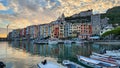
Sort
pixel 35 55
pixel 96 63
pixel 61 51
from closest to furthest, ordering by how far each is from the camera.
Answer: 1. pixel 96 63
2. pixel 35 55
3. pixel 61 51

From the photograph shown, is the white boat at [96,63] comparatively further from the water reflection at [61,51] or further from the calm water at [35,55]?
the water reflection at [61,51]

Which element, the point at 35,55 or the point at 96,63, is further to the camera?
the point at 35,55

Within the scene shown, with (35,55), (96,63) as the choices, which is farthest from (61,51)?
(96,63)

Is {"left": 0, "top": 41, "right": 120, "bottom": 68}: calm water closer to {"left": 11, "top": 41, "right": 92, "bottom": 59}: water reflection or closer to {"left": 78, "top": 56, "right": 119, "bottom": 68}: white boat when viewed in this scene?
{"left": 11, "top": 41, "right": 92, "bottom": 59}: water reflection

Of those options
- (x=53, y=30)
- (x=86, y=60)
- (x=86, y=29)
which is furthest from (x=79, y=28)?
(x=86, y=60)

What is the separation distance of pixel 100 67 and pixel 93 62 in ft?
14.3

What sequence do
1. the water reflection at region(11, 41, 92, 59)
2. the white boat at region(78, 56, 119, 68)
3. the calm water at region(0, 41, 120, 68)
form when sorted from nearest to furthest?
the white boat at region(78, 56, 119, 68), the calm water at region(0, 41, 120, 68), the water reflection at region(11, 41, 92, 59)

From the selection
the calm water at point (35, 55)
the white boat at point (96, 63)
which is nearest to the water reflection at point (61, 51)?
the calm water at point (35, 55)

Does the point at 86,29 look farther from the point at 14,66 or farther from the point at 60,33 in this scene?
the point at 14,66

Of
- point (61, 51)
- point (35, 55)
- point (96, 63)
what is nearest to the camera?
point (96, 63)

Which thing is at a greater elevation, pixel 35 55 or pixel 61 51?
pixel 61 51

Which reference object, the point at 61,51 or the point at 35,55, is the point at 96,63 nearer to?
the point at 35,55

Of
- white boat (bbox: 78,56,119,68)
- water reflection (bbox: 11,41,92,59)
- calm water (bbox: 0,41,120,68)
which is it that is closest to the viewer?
white boat (bbox: 78,56,119,68)

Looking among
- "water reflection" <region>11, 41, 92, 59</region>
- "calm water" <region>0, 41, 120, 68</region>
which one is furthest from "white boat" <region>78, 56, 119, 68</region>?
"water reflection" <region>11, 41, 92, 59</region>
